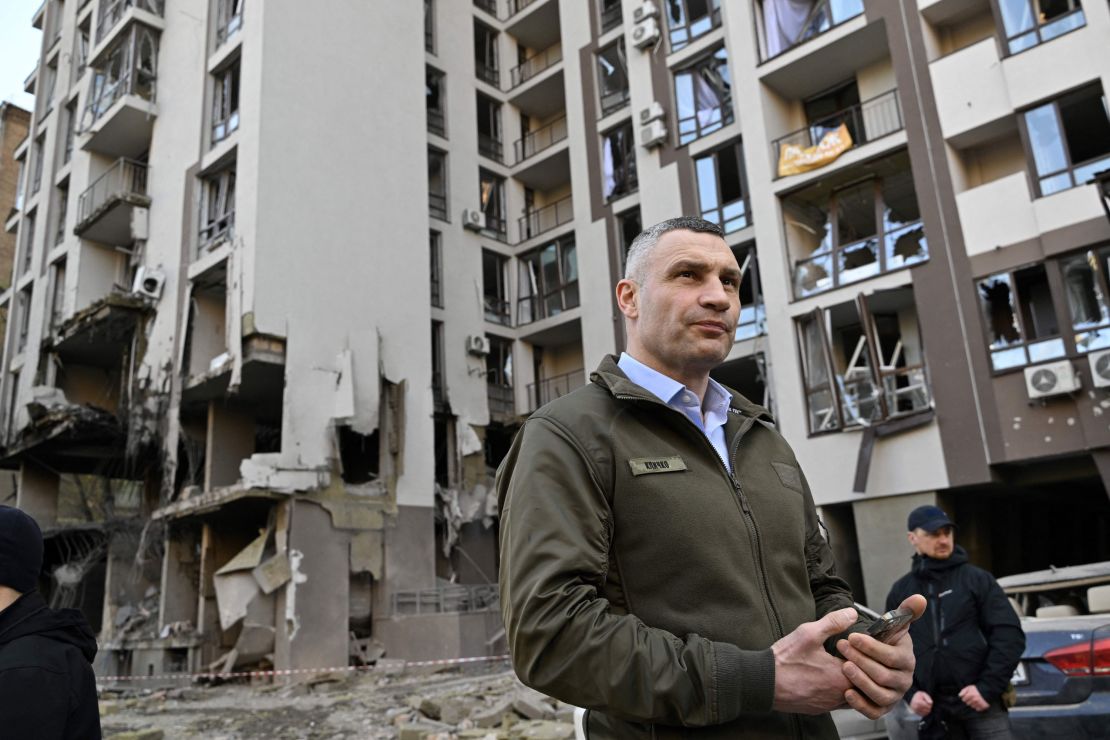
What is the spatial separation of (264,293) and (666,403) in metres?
17.6

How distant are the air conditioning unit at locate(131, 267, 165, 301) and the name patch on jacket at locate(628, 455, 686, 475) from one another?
21268 mm

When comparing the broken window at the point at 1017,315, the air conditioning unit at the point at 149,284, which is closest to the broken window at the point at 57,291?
the air conditioning unit at the point at 149,284

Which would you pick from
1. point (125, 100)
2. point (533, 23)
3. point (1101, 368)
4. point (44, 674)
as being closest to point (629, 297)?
point (44, 674)

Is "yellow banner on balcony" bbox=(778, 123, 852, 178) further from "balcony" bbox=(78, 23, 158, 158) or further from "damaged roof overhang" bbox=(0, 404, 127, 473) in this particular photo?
"damaged roof overhang" bbox=(0, 404, 127, 473)

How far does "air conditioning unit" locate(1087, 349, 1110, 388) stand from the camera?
13.4 meters

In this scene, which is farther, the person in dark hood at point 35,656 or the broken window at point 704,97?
the broken window at point 704,97

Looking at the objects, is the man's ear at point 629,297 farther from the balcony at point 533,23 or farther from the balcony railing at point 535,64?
the balcony at point 533,23

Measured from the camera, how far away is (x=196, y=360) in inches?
771

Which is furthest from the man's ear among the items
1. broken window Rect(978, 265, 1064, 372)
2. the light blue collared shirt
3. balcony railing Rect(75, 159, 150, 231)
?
balcony railing Rect(75, 159, 150, 231)

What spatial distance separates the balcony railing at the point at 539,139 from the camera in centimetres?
2830

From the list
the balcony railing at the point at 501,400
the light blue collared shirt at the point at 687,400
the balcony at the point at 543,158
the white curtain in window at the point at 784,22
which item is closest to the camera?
the light blue collared shirt at the point at 687,400

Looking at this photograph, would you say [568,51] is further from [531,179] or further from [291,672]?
[291,672]

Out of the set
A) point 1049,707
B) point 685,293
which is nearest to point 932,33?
point 1049,707

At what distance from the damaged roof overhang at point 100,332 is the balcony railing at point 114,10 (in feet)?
30.5
